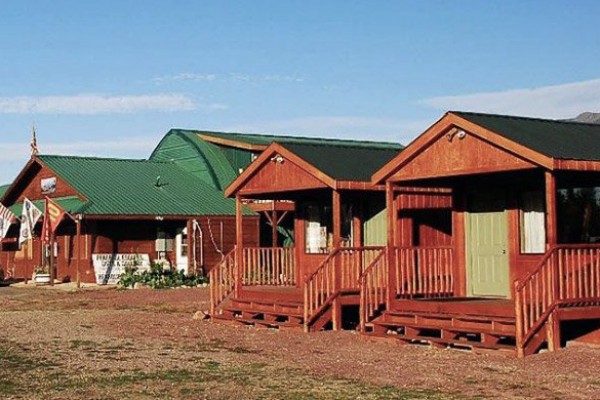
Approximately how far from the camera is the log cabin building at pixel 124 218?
1444 inches

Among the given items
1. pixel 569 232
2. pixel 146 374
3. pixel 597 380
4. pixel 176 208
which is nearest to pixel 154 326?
pixel 146 374

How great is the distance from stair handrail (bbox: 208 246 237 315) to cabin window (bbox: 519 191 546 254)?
23.6ft

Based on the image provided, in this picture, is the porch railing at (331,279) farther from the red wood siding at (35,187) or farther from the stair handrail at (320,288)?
the red wood siding at (35,187)

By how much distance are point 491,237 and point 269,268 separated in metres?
6.77

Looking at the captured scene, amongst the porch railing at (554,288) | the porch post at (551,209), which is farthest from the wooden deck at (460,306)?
the porch post at (551,209)

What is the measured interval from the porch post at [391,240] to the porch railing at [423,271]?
62 millimetres

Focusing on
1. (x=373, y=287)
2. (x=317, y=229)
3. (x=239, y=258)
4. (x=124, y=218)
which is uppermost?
(x=124, y=218)

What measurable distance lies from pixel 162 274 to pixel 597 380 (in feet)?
80.4

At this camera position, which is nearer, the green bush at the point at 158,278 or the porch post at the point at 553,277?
the porch post at the point at 553,277

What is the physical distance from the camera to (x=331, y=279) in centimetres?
1925

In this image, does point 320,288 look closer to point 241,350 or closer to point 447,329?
point 241,350

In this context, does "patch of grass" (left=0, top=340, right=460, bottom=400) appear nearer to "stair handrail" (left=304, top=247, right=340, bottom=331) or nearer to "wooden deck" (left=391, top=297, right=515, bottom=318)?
"wooden deck" (left=391, top=297, right=515, bottom=318)

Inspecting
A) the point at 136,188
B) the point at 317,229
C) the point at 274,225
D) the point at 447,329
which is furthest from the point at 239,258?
the point at 136,188

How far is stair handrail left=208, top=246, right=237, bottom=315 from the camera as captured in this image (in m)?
22.5
